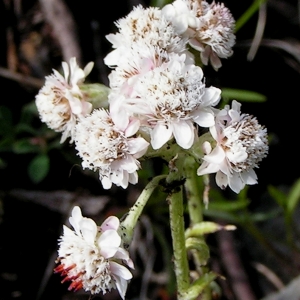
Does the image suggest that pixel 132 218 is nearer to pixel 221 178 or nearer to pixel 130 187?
pixel 221 178

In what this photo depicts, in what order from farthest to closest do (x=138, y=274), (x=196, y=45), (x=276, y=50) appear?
(x=276, y=50), (x=138, y=274), (x=196, y=45)

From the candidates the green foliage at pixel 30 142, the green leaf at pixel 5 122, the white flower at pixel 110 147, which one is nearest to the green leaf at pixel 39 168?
the green foliage at pixel 30 142

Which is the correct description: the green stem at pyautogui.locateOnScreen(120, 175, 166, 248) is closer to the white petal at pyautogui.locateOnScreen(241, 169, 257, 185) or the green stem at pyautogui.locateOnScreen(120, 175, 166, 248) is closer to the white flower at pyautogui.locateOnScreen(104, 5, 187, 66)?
the white petal at pyautogui.locateOnScreen(241, 169, 257, 185)

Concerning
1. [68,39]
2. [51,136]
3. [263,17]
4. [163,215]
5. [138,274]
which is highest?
[263,17]

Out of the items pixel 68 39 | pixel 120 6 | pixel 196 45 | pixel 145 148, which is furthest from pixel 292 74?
pixel 145 148

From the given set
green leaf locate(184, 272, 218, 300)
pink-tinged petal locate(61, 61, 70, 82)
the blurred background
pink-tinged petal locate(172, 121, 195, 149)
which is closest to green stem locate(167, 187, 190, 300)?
green leaf locate(184, 272, 218, 300)

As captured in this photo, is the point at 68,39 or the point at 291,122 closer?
the point at 68,39

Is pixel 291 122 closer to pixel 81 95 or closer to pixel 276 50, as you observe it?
pixel 276 50
